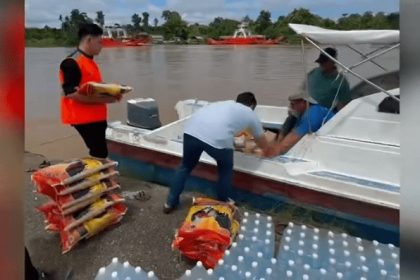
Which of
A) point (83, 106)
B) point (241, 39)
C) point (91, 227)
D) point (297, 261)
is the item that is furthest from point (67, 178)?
point (241, 39)

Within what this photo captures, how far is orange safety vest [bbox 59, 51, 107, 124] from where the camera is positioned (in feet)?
11.5

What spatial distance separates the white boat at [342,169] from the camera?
3150mm

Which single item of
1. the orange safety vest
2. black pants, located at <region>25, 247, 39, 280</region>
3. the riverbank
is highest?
the orange safety vest

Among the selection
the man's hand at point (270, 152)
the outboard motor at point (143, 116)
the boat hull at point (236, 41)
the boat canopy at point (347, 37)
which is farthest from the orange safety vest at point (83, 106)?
the boat hull at point (236, 41)

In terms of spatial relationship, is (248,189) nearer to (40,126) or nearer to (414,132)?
(414,132)

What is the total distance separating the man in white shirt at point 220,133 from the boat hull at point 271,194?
0.27m

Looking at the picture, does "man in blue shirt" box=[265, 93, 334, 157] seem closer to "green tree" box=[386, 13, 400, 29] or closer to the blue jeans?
the blue jeans

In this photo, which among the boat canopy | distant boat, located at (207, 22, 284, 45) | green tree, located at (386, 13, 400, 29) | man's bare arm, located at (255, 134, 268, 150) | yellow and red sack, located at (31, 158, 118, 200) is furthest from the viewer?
distant boat, located at (207, 22, 284, 45)

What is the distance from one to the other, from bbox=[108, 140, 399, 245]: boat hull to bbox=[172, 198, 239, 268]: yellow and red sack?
670 mm

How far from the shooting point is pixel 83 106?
3551 millimetres

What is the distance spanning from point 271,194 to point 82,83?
5.54 feet

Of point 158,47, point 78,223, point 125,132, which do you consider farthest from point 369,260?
point 158,47

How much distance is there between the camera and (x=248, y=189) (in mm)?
3777

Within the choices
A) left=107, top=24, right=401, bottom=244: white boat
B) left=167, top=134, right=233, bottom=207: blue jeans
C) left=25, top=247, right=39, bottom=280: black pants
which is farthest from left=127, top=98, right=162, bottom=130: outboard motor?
left=25, top=247, right=39, bottom=280: black pants
